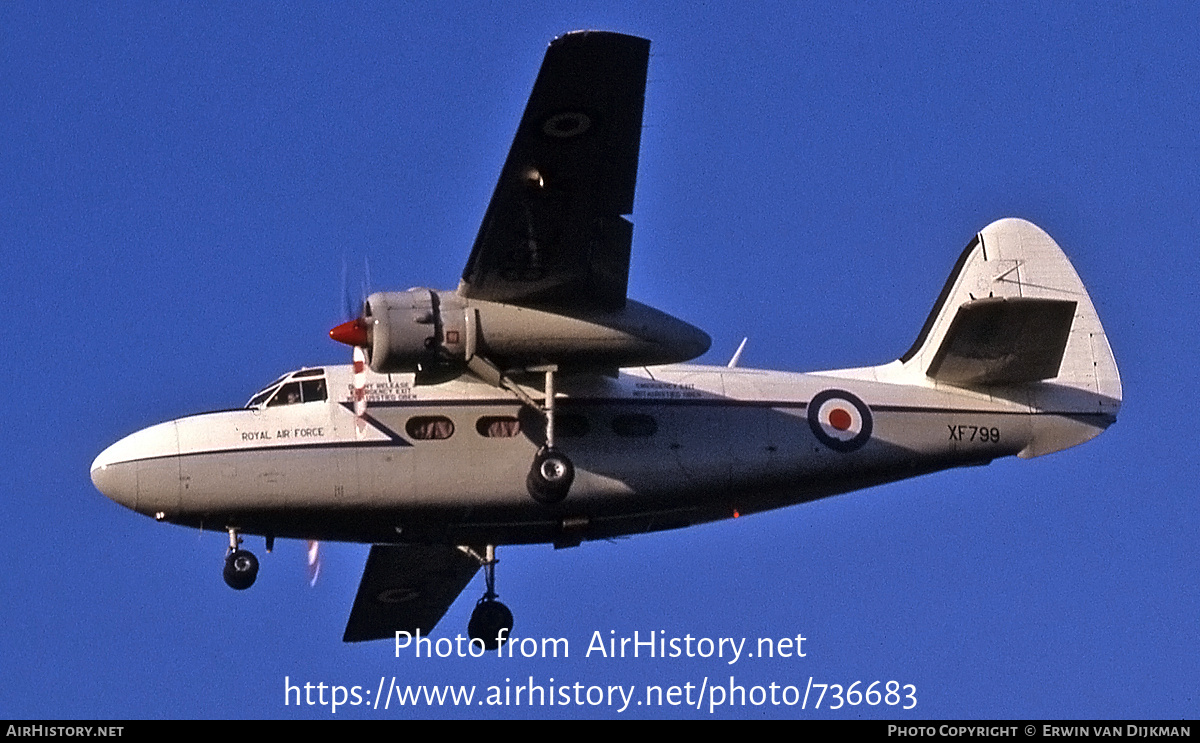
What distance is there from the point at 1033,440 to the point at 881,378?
208 cm

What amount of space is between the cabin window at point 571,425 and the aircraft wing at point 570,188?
5.34ft

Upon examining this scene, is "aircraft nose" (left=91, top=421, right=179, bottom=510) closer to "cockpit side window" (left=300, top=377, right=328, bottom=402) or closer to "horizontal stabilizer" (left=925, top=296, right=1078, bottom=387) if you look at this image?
"cockpit side window" (left=300, top=377, right=328, bottom=402)

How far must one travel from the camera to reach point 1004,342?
27.1 metres

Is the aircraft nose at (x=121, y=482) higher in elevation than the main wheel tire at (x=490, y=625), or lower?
higher

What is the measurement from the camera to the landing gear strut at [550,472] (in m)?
25.2

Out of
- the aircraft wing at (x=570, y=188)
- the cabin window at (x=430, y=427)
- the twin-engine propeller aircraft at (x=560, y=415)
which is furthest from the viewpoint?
the cabin window at (x=430, y=427)

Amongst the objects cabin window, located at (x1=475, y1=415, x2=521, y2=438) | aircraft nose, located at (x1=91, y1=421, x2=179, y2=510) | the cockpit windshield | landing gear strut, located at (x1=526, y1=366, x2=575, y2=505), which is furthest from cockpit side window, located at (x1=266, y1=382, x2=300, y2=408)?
landing gear strut, located at (x1=526, y1=366, x2=575, y2=505)

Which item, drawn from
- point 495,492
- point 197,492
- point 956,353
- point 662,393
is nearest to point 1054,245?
point 956,353

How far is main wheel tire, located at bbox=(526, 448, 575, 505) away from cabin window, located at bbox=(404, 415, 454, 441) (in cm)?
129

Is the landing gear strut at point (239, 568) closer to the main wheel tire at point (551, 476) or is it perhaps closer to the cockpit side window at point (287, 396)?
the cockpit side window at point (287, 396)

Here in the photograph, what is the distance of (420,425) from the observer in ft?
85.1

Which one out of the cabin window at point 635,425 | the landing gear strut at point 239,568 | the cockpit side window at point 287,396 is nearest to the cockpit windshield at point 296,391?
the cockpit side window at point 287,396

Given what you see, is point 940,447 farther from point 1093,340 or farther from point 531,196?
point 531,196

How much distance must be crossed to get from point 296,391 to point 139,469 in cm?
210
